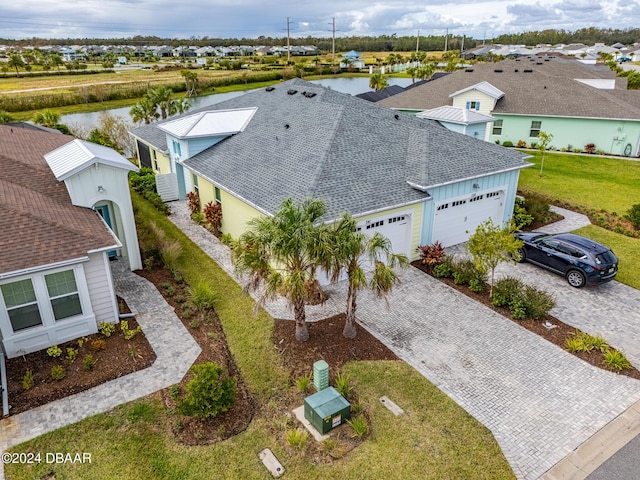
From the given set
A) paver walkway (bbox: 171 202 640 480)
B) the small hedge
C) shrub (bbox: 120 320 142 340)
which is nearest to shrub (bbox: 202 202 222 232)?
paver walkway (bbox: 171 202 640 480)

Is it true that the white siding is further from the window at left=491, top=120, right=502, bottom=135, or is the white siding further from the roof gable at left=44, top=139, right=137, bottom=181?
the window at left=491, top=120, right=502, bottom=135

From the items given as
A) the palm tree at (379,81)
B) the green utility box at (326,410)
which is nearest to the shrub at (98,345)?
the green utility box at (326,410)

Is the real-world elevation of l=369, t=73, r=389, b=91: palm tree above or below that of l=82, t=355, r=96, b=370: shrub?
above

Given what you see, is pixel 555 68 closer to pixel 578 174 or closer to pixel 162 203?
pixel 578 174

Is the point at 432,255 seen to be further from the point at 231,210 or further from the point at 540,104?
the point at 540,104

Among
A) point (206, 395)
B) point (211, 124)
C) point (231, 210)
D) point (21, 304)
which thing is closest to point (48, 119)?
point (211, 124)

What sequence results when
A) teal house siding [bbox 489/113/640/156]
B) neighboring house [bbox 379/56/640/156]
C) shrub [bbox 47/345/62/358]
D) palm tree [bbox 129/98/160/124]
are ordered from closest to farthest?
1. shrub [bbox 47/345/62/358]
2. teal house siding [bbox 489/113/640/156]
3. neighboring house [bbox 379/56/640/156]
4. palm tree [bbox 129/98/160/124]

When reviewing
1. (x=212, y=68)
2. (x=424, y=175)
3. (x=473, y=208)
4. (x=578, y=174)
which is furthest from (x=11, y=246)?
(x=212, y=68)
